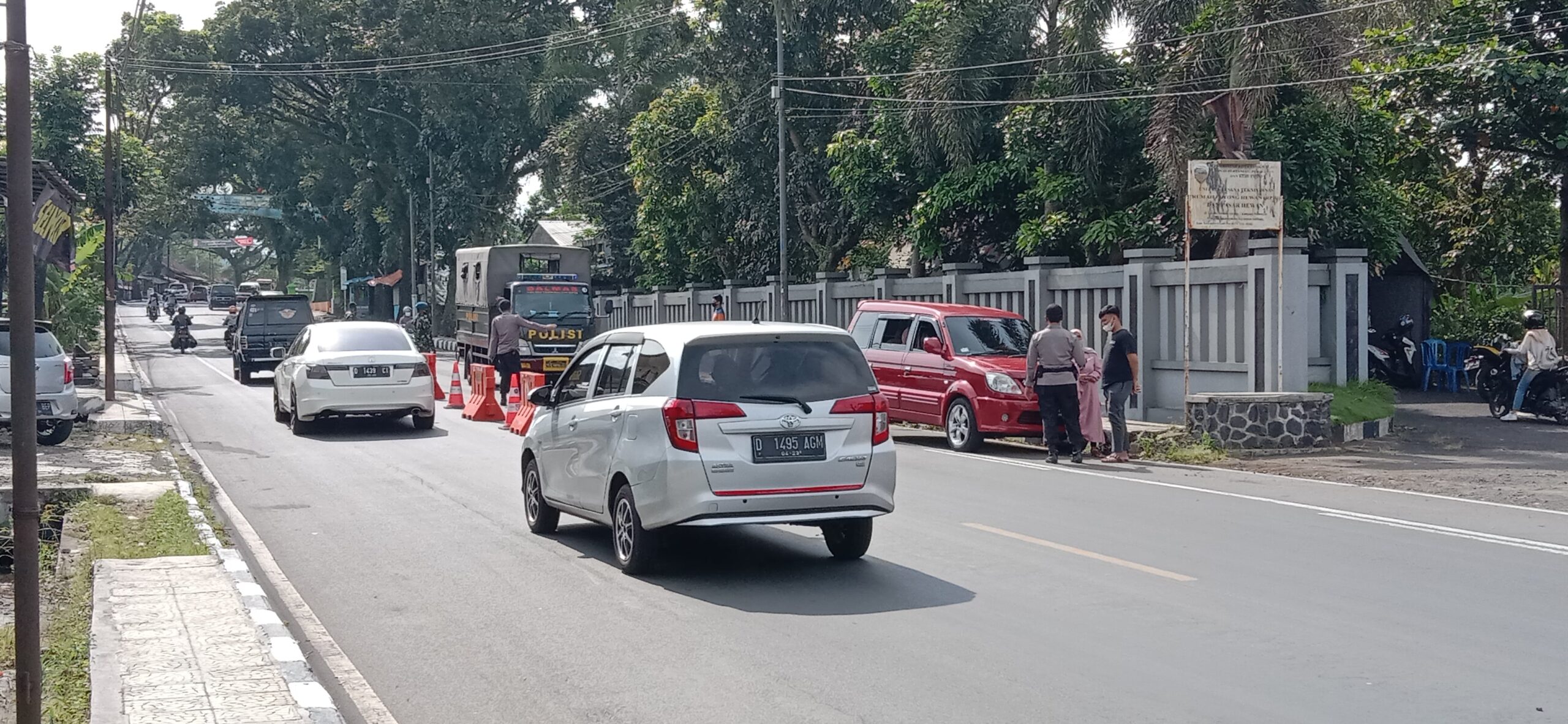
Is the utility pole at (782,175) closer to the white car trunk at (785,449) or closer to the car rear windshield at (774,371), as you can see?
the car rear windshield at (774,371)

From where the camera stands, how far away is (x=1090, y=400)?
16594 millimetres

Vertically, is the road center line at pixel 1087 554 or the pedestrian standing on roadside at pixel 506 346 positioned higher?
the pedestrian standing on roadside at pixel 506 346

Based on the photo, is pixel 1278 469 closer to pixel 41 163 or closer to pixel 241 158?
pixel 41 163

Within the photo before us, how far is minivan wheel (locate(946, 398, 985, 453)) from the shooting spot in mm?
17453

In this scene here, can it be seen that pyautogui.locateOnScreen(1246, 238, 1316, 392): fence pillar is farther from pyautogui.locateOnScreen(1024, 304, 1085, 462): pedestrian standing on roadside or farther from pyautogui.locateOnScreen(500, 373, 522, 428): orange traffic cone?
pyautogui.locateOnScreen(500, 373, 522, 428): orange traffic cone

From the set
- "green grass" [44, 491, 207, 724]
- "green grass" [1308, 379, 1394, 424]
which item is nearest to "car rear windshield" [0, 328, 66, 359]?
"green grass" [44, 491, 207, 724]

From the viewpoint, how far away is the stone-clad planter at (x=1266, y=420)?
17266 millimetres

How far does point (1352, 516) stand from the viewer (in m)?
11.8

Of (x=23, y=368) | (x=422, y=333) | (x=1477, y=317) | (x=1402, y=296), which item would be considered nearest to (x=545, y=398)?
(x=23, y=368)

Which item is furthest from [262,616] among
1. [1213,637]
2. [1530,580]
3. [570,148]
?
[570,148]

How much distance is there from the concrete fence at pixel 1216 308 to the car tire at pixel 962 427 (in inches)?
151

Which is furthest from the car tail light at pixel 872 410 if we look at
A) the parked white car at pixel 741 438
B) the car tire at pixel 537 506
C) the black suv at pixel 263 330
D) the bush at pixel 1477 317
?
the black suv at pixel 263 330

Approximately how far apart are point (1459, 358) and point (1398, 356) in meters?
1.14

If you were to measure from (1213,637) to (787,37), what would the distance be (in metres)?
28.3
